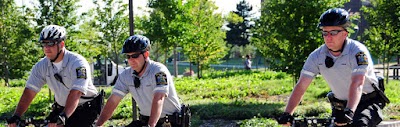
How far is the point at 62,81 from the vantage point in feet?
19.7

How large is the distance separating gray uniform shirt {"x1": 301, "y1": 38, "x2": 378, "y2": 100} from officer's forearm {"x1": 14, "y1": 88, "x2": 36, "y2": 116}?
2913mm

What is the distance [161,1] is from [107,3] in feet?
11.6

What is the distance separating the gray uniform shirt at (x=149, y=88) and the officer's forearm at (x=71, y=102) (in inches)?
15.7

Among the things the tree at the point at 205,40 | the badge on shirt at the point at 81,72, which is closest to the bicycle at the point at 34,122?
the badge on shirt at the point at 81,72

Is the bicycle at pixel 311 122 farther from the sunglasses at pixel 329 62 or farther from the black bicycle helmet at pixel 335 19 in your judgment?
the black bicycle helmet at pixel 335 19

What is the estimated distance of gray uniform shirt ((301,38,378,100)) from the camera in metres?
4.97

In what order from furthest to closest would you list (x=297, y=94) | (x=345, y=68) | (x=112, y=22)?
(x=112, y=22), (x=297, y=94), (x=345, y=68)

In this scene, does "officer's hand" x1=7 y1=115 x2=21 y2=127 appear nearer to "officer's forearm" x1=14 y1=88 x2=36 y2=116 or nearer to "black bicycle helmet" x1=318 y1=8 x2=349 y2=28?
"officer's forearm" x1=14 y1=88 x2=36 y2=116

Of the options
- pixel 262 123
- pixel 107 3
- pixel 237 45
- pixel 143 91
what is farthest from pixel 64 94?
pixel 237 45

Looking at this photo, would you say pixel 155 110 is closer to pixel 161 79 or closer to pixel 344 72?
pixel 161 79

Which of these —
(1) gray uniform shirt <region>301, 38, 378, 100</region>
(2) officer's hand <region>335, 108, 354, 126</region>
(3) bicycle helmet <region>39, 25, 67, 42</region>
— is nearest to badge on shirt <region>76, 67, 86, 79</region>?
(3) bicycle helmet <region>39, 25, 67, 42</region>

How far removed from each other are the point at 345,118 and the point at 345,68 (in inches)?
33.1

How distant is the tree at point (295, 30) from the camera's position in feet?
50.4

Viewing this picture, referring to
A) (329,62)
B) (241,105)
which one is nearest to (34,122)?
(329,62)
